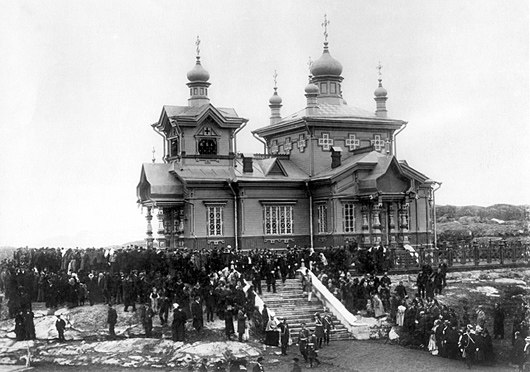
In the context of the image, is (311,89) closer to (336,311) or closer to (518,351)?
(336,311)

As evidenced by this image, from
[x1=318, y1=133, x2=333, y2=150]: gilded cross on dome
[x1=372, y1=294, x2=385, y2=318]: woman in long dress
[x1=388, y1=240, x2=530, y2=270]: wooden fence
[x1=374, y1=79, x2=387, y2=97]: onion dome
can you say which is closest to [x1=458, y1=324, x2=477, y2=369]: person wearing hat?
[x1=372, y1=294, x2=385, y2=318]: woman in long dress

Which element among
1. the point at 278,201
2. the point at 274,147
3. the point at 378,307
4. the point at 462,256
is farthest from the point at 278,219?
the point at 378,307

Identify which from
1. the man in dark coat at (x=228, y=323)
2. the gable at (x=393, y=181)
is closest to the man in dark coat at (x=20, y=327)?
the man in dark coat at (x=228, y=323)

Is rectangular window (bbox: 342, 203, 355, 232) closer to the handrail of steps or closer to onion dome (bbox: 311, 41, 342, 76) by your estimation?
the handrail of steps

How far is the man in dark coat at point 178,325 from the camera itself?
22.5 meters

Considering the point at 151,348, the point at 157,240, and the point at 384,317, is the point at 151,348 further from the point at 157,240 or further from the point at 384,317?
the point at 157,240

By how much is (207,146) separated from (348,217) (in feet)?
27.3

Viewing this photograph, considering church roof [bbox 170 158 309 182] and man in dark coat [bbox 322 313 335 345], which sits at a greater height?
church roof [bbox 170 158 309 182]

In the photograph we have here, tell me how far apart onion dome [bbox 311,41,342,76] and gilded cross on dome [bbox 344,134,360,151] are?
5377mm

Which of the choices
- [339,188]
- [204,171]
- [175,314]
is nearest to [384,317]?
Answer: [175,314]

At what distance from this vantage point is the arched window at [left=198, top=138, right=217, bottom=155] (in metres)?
37.4

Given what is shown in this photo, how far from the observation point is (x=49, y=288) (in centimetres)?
2634

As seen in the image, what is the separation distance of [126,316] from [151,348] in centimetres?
293

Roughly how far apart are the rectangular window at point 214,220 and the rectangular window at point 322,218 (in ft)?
17.7
